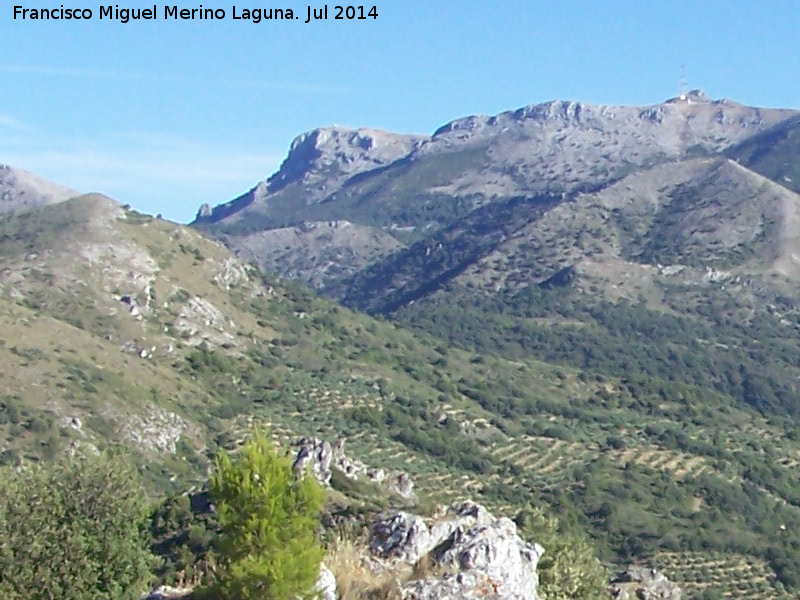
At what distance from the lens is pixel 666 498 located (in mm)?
101438

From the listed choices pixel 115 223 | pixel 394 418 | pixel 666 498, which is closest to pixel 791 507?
pixel 666 498

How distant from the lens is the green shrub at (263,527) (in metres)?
17.8

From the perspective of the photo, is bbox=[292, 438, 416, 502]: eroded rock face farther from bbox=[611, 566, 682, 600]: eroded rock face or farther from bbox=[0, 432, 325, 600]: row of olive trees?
bbox=[0, 432, 325, 600]: row of olive trees

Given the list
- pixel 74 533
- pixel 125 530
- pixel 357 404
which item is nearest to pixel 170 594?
pixel 74 533

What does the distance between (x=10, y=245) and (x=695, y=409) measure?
274 ft

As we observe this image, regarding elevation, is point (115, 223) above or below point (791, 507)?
above

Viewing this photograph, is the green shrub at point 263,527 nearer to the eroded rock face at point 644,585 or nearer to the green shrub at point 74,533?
the green shrub at point 74,533

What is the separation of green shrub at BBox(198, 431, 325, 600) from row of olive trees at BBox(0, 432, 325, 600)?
0.02 m

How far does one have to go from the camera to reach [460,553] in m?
20.5

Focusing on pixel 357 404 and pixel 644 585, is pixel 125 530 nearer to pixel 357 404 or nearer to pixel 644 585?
pixel 644 585

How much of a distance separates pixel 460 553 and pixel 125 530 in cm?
728

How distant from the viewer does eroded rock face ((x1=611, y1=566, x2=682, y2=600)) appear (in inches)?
1976

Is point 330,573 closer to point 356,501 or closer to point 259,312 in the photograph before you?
point 356,501

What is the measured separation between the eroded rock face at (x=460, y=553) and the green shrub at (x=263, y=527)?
6.11ft
